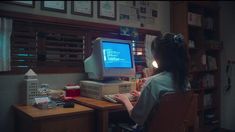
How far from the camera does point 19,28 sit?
6.63ft

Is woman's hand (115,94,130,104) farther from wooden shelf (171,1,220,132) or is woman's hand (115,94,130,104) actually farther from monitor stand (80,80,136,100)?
wooden shelf (171,1,220,132)

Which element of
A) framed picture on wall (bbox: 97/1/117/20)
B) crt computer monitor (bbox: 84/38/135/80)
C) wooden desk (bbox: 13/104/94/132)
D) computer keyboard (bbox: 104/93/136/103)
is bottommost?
wooden desk (bbox: 13/104/94/132)

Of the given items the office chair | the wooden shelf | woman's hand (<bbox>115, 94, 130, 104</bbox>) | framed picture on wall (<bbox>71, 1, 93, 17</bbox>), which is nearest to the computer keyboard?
woman's hand (<bbox>115, 94, 130, 104</bbox>)

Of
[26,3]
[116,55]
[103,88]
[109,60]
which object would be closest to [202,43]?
[116,55]

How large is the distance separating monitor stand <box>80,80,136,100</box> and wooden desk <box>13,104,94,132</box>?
0.26 meters

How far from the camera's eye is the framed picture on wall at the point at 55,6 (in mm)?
2138

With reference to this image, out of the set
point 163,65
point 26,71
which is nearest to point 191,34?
point 163,65

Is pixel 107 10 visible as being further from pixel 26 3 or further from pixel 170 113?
pixel 170 113

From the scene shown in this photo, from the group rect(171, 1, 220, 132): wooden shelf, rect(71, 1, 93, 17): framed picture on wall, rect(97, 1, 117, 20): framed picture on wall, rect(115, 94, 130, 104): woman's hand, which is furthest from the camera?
rect(171, 1, 220, 132): wooden shelf

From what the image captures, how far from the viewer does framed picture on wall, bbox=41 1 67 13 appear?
2138 mm

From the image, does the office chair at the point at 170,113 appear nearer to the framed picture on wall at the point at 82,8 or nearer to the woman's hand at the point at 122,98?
the woman's hand at the point at 122,98

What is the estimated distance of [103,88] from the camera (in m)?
1.88

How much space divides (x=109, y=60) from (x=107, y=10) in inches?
31.7

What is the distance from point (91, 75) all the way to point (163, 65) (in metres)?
0.87
